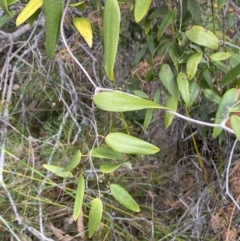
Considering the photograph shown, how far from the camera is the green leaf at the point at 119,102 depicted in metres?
0.63

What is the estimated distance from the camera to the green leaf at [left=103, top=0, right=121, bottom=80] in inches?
24.7

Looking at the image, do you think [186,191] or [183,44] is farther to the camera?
[186,191]

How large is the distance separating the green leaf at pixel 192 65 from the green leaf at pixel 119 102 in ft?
0.86

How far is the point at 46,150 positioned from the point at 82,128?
14cm

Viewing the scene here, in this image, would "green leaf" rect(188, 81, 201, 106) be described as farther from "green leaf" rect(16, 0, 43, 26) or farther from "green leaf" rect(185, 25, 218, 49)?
"green leaf" rect(16, 0, 43, 26)

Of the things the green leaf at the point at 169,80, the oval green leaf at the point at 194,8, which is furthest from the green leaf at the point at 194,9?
the green leaf at the point at 169,80

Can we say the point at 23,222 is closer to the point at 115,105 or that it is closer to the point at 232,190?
the point at 232,190

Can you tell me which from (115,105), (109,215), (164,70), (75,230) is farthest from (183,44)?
(75,230)

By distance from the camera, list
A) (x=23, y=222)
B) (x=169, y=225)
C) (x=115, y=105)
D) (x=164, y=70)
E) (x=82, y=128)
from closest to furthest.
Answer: (x=115, y=105)
(x=164, y=70)
(x=23, y=222)
(x=169, y=225)
(x=82, y=128)

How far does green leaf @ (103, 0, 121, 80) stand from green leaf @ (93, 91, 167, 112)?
0.14 ft

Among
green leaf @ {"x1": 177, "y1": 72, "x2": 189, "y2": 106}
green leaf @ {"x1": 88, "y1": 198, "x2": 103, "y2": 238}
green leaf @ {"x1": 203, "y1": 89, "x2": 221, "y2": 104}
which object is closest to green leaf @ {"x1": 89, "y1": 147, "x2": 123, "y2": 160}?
green leaf @ {"x1": 88, "y1": 198, "x2": 103, "y2": 238}

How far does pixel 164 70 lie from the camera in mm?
932

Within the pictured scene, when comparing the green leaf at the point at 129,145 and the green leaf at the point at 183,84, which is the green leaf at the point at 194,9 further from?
the green leaf at the point at 129,145

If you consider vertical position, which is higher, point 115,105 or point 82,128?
point 115,105
